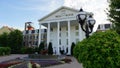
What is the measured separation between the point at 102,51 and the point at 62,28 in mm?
54457

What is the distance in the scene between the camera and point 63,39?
201 feet

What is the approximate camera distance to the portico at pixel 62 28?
54750 mm

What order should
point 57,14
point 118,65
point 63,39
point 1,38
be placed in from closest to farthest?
point 118,65 → point 57,14 → point 63,39 → point 1,38

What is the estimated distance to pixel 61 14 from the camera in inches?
2195

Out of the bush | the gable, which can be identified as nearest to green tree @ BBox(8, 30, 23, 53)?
the gable

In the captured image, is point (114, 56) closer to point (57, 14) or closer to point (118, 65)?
point (118, 65)

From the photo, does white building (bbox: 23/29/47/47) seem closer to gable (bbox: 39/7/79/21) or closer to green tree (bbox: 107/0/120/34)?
gable (bbox: 39/7/79/21)

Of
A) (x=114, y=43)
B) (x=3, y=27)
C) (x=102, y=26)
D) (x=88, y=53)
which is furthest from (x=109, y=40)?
(x=3, y=27)

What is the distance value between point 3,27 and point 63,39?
3545cm

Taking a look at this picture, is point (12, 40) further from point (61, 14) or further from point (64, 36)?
point (61, 14)

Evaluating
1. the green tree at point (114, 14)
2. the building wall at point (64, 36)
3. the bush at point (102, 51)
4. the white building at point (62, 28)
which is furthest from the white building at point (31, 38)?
the bush at point (102, 51)

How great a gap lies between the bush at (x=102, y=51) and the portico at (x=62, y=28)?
149ft

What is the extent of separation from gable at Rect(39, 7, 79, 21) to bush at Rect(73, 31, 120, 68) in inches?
1793

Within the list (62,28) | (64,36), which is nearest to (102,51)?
(64,36)
